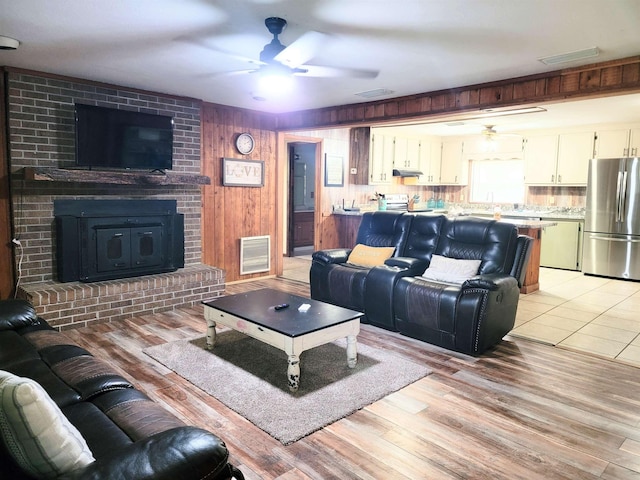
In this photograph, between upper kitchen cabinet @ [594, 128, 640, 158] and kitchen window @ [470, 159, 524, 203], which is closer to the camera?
upper kitchen cabinet @ [594, 128, 640, 158]

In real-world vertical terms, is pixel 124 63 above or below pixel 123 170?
above

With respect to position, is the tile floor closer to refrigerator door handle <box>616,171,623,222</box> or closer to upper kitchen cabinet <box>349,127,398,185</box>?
refrigerator door handle <box>616,171,623,222</box>

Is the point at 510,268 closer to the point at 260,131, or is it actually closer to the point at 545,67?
the point at 545,67

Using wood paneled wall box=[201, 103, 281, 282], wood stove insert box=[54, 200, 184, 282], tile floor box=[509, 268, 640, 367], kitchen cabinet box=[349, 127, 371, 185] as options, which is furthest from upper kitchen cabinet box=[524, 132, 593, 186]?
wood stove insert box=[54, 200, 184, 282]

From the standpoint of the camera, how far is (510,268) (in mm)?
4000

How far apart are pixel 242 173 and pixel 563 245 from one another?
5227 millimetres

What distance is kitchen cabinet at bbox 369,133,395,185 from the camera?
802 centimetres

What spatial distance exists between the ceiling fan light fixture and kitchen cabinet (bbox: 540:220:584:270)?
4.44 m

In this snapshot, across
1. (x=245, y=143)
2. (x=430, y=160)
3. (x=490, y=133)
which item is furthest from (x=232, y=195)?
(x=430, y=160)

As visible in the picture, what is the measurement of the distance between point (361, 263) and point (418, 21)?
8.46 ft

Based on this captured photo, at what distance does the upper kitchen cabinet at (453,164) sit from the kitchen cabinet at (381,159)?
5.01ft

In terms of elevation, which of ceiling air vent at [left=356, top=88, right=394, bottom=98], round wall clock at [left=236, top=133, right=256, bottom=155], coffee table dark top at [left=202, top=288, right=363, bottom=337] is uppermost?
ceiling air vent at [left=356, top=88, right=394, bottom=98]

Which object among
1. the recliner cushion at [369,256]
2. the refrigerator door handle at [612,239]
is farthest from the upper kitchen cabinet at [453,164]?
the recliner cushion at [369,256]

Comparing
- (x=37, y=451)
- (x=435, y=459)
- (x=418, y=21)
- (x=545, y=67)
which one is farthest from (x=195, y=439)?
(x=545, y=67)
